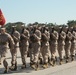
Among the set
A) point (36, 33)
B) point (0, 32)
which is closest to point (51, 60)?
point (36, 33)

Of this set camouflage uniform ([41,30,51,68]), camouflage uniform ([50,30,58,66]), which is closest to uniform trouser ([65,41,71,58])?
camouflage uniform ([50,30,58,66])

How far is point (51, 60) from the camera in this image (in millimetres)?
14977

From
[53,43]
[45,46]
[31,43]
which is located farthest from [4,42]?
[53,43]

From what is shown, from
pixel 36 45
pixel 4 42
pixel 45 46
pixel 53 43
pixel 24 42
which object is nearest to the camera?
pixel 4 42

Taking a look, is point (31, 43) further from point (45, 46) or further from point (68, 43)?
point (68, 43)

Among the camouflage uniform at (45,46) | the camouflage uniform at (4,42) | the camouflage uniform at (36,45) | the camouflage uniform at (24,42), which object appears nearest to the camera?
the camouflage uniform at (4,42)

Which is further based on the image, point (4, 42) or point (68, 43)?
point (68, 43)

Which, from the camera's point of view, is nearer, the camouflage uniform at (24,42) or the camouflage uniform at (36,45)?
the camouflage uniform at (36,45)

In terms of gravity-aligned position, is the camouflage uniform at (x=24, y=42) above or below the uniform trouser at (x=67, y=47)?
above

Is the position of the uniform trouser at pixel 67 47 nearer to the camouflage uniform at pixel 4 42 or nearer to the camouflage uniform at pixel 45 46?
the camouflage uniform at pixel 45 46

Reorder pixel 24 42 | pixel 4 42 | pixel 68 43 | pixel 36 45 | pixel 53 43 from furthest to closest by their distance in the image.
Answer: pixel 68 43, pixel 53 43, pixel 24 42, pixel 36 45, pixel 4 42

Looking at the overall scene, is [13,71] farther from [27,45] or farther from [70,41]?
[70,41]

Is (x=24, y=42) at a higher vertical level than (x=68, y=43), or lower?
higher

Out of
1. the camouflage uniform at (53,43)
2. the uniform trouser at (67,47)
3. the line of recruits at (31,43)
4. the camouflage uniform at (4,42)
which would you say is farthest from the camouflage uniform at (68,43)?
the camouflage uniform at (4,42)
